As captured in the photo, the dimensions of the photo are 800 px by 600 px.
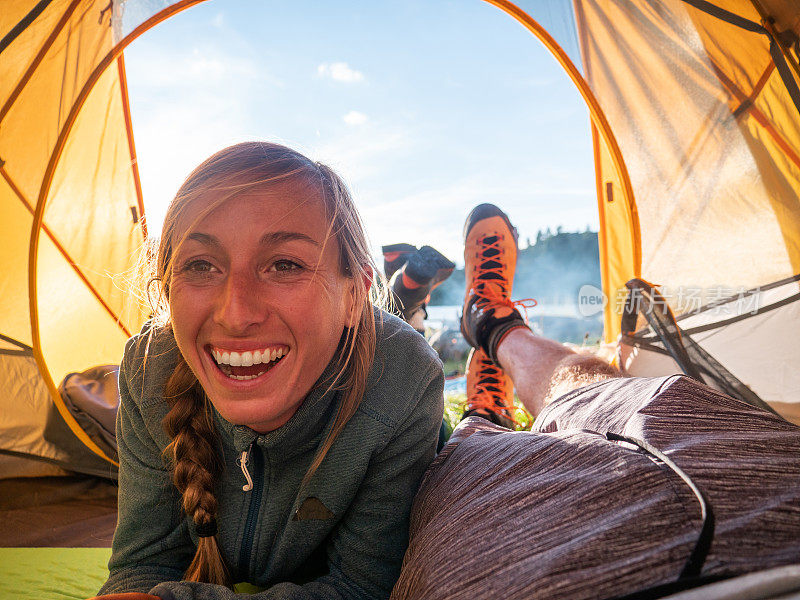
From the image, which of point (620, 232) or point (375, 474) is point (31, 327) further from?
point (620, 232)

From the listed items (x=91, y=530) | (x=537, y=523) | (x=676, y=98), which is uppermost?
(x=676, y=98)

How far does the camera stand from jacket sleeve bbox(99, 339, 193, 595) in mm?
848

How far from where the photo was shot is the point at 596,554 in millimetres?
448

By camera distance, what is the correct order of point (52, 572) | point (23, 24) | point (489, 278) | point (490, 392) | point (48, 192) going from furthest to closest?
point (489, 278) → point (490, 392) → point (48, 192) → point (23, 24) → point (52, 572)

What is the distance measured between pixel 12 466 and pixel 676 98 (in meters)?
2.41

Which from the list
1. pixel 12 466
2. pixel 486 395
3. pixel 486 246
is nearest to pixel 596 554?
pixel 486 395

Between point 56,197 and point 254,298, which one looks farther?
point 56,197

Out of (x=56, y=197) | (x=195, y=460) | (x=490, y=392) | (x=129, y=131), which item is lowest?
(x=490, y=392)

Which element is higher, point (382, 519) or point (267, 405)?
point (267, 405)

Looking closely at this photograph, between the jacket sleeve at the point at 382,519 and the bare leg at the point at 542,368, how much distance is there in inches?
16.5

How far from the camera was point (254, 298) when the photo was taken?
2.44ft

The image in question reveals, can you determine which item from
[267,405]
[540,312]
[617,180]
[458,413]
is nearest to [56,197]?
[267,405]

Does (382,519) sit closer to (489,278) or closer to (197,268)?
(197,268)

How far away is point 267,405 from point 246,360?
3.0 inches
